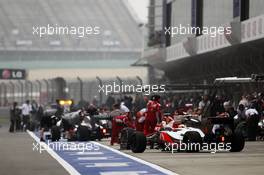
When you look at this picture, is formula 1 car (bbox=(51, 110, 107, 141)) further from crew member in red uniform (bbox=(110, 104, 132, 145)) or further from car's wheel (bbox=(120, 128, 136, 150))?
car's wheel (bbox=(120, 128, 136, 150))

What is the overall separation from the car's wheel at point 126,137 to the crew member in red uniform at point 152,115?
0.59 meters

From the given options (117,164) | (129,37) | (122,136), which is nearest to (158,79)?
(122,136)

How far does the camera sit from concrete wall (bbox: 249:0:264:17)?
1478 inches

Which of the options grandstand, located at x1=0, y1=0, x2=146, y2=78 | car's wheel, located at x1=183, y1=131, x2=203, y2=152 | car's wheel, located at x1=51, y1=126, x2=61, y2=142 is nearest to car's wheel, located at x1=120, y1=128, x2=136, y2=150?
car's wheel, located at x1=183, y1=131, x2=203, y2=152

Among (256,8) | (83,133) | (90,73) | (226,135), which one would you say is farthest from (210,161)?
(90,73)

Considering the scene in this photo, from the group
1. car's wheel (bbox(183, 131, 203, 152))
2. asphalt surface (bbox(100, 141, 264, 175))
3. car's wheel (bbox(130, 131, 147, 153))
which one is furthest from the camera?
car's wheel (bbox(130, 131, 147, 153))

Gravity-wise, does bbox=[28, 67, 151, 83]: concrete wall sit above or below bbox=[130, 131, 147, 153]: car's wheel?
above

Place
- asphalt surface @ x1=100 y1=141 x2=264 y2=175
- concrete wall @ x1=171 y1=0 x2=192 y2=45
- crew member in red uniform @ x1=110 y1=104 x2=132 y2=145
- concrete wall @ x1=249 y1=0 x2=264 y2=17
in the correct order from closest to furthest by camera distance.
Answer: asphalt surface @ x1=100 y1=141 x2=264 y2=175 → crew member in red uniform @ x1=110 y1=104 x2=132 y2=145 → concrete wall @ x1=249 y1=0 x2=264 y2=17 → concrete wall @ x1=171 y1=0 x2=192 y2=45

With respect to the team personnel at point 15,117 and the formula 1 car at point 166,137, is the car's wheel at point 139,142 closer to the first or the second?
the formula 1 car at point 166,137

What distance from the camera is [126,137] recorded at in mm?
24359

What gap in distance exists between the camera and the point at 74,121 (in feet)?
107

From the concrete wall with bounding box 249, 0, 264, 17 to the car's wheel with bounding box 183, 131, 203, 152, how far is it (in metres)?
15.3

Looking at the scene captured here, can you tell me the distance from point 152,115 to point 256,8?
1473 centimetres

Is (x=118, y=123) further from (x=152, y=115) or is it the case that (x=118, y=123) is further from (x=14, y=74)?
(x=14, y=74)
